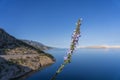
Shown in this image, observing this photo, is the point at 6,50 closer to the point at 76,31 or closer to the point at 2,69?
the point at 2,69

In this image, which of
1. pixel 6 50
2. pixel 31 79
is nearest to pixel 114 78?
pixel 31 79

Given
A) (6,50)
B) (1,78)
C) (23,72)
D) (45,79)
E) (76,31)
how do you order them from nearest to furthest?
(76,31)
(1,78)
(45,79)
(23,72)
(6,50)

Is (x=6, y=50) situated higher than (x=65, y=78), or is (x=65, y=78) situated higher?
(x=6, y=50)

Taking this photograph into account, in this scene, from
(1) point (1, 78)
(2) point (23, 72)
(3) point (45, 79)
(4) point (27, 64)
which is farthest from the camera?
(4) point (27, 64)

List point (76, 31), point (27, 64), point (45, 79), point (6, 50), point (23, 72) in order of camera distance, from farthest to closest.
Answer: point (6, 50) → point (27, 64) → point (23, 72) → point (45, 79) → point (76, 31)

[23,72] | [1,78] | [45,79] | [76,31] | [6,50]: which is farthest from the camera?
[6,50]

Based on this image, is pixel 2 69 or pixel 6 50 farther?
pixel 6 50

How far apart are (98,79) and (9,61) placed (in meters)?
54.8

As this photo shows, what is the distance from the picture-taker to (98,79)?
351 ft

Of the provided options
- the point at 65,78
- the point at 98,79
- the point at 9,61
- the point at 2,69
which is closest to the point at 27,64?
the point at 9,61

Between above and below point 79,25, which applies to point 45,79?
below

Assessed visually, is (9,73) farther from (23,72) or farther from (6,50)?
(6,50)

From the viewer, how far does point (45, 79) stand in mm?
108062

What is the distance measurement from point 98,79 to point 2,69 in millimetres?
48616
